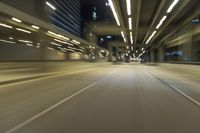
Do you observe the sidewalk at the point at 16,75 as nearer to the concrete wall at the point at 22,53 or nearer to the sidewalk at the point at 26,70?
the sidewalk at the point at 26,70

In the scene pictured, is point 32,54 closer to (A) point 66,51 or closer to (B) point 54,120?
(A) point 66,51

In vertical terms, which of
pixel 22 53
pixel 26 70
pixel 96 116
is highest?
pixel 22 53

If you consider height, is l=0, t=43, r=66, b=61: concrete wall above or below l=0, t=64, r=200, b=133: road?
above

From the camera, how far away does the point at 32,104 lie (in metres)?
10.1

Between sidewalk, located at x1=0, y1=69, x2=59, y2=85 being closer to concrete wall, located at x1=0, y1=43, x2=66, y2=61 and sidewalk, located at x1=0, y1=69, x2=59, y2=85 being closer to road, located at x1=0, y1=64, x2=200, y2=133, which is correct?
concrete wall, located at x1=0, y1=43, x2=66, y2=61

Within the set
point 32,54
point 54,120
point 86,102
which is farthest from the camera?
point 32,54

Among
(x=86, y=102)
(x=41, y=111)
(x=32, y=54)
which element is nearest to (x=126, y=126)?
(x=41, y=111)

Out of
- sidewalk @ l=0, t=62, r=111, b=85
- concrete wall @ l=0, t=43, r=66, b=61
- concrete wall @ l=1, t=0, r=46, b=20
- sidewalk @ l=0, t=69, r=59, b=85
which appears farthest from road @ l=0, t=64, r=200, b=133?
concrete wall @ l=1, t=0, r=46, b=20

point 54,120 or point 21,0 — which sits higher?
point 21,0

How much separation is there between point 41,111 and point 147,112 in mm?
2905

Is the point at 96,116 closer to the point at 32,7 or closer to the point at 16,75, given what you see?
the point at 16,75

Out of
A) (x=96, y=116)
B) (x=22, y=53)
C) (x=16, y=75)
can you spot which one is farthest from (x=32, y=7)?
(x=96, y=116)

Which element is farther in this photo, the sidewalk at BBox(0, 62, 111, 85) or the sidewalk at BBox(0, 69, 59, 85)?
the sidewalk at BBox(0, 62, 111, 85)

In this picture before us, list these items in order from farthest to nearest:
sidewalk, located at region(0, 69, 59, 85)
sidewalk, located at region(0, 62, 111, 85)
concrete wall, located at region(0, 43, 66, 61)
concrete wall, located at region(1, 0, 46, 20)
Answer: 1. concrete wall, located at region(1, 0, 46, 20)
2. concrete wall, located at region(0, 43, 66, 61)
3. sidewalk, located at region(0, 62, 111, 85)
4. sidewalk, located at region(0, 69, 59, 85)
